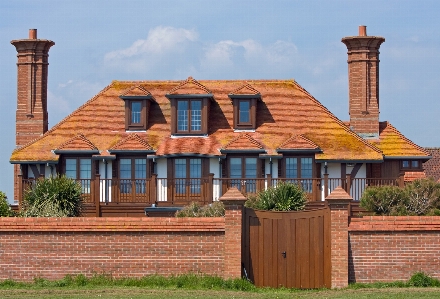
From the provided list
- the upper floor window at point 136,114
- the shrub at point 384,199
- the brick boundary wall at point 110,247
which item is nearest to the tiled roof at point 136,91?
the upper floor window at point 136,114

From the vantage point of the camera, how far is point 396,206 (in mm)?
33219

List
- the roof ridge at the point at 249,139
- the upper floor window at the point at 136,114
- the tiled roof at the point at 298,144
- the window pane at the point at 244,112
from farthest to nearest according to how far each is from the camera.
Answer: the upper floor window at the point at 136,114 < the window pane at the point at 244,112 < the roof ridge at the point at 249,139 < the tiled roof at the point at 298,144

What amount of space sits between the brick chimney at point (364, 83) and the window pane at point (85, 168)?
36.2ft

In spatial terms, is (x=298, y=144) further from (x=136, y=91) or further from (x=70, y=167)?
(x=70, y=167)

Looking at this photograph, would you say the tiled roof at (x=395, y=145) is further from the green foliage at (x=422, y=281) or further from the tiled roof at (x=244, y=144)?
the green foliage at (x=422, y=281)

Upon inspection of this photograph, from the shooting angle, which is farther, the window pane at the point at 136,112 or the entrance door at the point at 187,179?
the window pane at the point at 136,112

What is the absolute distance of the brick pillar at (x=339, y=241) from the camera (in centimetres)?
2720

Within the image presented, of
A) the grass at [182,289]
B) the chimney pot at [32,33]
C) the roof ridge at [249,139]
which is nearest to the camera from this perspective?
the grass at [182,289]

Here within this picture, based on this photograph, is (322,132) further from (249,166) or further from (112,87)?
(112,87)

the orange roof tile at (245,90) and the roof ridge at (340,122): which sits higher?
the orange roof tile at (245,90)

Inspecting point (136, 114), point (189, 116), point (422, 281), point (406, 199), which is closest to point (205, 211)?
point (406, 199)

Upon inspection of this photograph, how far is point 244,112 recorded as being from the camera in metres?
43.9

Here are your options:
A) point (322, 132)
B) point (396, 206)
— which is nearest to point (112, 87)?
point (322, 132)

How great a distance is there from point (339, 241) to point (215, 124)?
17530 mm
